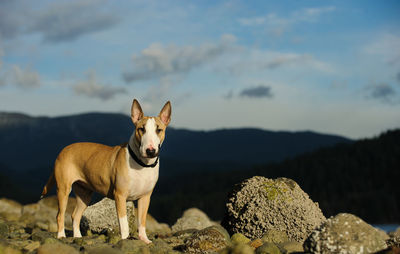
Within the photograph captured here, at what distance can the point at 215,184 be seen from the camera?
13688 centimetres

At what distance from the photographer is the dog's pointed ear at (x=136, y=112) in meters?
8.77

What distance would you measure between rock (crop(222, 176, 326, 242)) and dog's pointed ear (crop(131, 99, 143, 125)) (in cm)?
321

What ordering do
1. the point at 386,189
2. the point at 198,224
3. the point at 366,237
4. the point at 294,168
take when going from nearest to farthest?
the point at 366,237 < the point at 198,224 < the point at 386,189 < the point at 294,168

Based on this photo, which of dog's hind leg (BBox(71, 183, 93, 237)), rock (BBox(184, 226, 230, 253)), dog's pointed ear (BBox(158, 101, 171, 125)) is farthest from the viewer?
dog's hind leg (BBox(71, 183, 93, 237))

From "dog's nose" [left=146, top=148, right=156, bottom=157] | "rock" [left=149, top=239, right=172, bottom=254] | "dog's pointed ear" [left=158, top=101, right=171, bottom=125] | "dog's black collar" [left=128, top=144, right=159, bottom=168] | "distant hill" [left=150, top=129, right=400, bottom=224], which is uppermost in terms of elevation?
"dog's pointed ear" [left=158, top=101, right=171, bottom=125]

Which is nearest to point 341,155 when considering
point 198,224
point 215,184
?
point 215,184

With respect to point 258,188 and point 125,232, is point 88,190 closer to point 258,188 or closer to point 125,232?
point 125,232

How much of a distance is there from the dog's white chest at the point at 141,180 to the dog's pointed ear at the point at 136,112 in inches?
39.3

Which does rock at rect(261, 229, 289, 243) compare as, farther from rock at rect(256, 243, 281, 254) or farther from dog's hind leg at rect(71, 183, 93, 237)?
dog's hind leg at rect(71, 183, 93, 237)

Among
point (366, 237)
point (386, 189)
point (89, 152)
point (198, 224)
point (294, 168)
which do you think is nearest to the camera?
point (366, 237)

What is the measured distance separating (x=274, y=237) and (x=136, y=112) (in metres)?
3.87

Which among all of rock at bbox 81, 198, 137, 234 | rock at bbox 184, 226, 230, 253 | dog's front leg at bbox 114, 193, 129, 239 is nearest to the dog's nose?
dog's front leg at bbox 114, 193, 129, 239

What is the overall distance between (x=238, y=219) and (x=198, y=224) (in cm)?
659

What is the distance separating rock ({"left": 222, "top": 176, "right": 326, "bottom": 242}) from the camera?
9.66 meters
